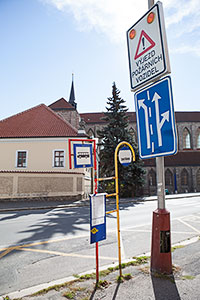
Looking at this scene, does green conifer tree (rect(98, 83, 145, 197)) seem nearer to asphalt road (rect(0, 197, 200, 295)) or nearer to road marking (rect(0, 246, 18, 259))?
asphalt road (rect(0, 197, 200, 295))

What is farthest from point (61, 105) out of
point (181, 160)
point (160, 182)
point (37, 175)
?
point (160, 182)

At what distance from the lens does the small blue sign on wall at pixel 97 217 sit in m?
3.07

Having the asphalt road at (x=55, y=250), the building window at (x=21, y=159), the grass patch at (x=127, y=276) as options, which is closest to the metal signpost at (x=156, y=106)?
the grass patch at (x=127, y=276)

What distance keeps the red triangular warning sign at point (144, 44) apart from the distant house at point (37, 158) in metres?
16.7

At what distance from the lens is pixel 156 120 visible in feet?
11.0

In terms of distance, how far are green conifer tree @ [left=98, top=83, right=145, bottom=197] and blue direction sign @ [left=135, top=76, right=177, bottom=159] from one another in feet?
60.8

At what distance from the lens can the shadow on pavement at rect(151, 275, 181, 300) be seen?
2.60 m

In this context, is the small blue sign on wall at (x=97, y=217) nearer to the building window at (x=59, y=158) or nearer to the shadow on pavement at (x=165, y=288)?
the shadow on pavement at (x=165, y=288)

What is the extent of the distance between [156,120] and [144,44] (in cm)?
135

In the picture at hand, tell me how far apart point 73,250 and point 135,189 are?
2048 cm

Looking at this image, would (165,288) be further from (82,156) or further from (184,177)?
(184,177)

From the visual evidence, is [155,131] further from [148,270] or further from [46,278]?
[46,278]

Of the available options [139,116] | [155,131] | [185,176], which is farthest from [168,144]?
[185,176]

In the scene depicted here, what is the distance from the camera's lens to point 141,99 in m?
3.69
